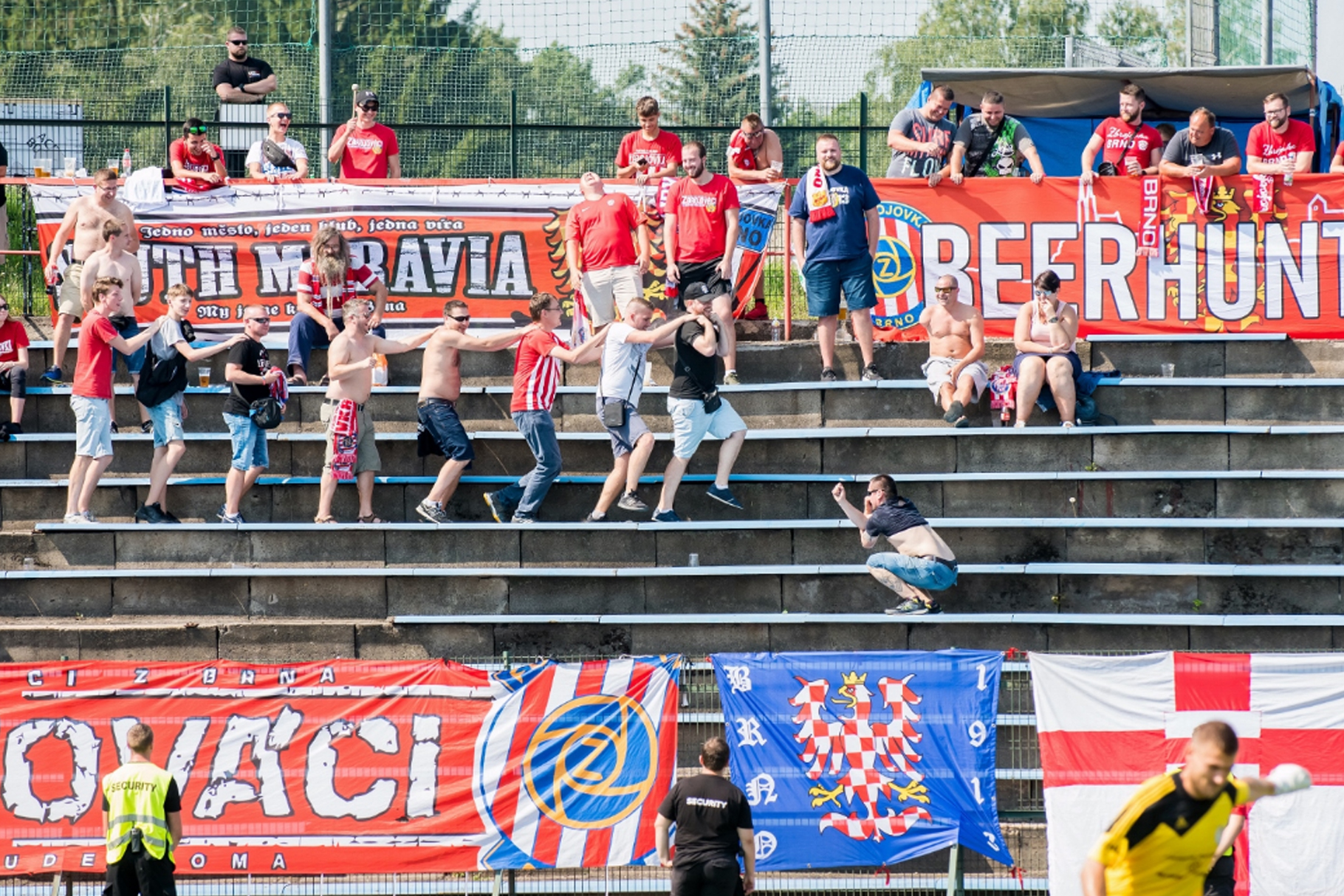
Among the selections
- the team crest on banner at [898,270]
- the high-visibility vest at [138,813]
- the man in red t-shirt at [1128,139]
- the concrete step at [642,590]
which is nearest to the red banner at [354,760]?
the high-visibility vest at [138,813]

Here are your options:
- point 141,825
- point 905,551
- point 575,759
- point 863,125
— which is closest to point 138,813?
point 141,825

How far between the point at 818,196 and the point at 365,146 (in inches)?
182

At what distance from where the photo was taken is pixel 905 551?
35.5 ft

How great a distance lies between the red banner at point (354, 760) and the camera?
8953 mm

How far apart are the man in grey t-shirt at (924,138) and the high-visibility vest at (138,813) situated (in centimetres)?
872

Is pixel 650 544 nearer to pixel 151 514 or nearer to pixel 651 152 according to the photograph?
pixel 151 514

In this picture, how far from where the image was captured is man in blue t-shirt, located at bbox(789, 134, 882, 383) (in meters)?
12.9

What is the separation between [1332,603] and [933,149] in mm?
5305

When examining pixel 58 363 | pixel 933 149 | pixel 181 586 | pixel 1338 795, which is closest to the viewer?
pixel 1338 795

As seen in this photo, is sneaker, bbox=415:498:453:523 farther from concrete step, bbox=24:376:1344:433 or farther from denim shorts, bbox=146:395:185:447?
denim shorts, bbox=146:395:185:447

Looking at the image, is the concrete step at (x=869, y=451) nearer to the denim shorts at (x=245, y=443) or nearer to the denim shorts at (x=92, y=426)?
the denim shorts at (x=245, y=443)

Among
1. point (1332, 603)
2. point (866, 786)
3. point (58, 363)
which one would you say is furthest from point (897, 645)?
point (58, 363)

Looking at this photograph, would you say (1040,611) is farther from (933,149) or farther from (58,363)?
(58,363)

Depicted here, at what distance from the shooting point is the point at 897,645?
10.9 meters
